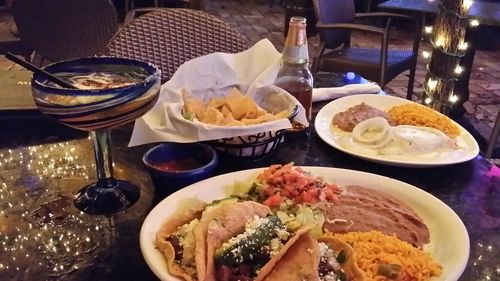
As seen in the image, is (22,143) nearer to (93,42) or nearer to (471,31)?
(93,42)

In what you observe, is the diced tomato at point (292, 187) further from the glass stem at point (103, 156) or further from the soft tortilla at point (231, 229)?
the glass stem at point (103, 156)

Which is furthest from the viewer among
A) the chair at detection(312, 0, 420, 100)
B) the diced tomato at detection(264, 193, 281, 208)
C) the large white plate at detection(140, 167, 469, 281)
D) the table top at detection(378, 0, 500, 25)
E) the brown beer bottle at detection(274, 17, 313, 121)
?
the chair at detection(312, 0, 420, 100)

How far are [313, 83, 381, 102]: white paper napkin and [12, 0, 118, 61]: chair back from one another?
1.42 metres

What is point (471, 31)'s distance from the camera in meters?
3.28

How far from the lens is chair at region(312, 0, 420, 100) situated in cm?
294

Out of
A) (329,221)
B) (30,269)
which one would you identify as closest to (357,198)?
(329,221)

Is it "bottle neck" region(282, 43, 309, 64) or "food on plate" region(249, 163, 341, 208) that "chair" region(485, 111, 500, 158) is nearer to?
"bottle neck" region(282, 43, 309, 64)

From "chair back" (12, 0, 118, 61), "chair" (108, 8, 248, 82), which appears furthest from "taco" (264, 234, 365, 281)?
"chair back" (12, 0, 118, 61)

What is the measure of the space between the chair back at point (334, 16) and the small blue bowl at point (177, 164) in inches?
82.2

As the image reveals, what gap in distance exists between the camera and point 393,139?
1.25 metres

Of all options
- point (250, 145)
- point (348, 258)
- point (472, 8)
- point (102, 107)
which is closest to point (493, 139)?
point (472, 8)

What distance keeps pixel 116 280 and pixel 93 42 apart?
206cm

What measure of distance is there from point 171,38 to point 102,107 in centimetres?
106

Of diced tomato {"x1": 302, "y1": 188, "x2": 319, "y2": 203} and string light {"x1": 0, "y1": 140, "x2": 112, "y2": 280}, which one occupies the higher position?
diced tomato {"x1": 302, "y1": 188, "x2": 319, "y2": 203}
